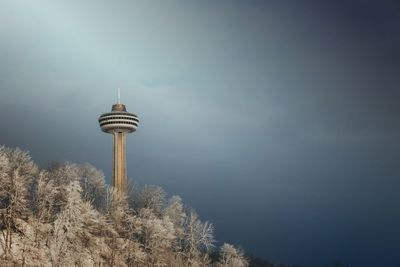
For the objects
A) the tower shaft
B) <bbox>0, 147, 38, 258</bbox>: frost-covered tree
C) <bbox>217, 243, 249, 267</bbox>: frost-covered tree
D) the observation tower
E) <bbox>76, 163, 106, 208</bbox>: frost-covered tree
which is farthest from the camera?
the observation tower

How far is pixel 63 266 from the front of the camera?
89.2 meters

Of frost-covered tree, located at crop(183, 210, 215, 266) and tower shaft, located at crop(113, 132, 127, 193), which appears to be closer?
frost-covered tree, located at crop(183, 210, 215, 266)

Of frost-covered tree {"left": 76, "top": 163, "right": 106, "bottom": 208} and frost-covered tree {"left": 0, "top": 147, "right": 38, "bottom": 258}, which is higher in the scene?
frost-covered tree {"left": 76, "top": 163, "right": 106, "bottom": 208}

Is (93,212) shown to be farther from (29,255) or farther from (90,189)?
(90,189)

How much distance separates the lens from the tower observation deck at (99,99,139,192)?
16375 cm

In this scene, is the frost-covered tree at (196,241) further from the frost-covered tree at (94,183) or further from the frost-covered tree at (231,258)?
the frost-covered tree at (94,183)

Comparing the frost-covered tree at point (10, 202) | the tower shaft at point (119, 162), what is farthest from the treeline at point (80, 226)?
the tower shaft at point (119, 162)

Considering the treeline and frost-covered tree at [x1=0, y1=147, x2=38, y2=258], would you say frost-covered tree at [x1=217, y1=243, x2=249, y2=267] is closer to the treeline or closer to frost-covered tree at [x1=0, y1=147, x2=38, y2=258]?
the treeline

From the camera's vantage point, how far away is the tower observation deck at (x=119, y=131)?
163750 millimetres

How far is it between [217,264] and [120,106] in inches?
2850

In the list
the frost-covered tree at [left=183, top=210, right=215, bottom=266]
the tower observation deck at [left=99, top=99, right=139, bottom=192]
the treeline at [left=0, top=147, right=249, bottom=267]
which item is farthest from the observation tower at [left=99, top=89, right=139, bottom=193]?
the frost-covered tree at [left=183, top=210, right=215, bottom=266]

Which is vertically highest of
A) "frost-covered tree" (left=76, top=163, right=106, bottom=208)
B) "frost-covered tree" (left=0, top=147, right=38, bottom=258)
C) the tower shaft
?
the tower shaft

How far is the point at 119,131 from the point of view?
169 metres

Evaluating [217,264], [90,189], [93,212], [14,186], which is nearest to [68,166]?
[90,189]
